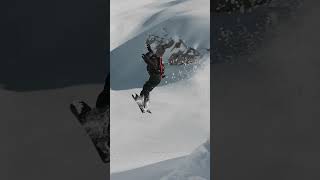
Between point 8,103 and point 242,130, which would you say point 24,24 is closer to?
point 8,103

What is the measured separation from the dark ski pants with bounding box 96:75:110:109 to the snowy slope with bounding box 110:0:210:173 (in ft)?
0.12

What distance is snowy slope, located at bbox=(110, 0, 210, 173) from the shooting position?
3.75 metres

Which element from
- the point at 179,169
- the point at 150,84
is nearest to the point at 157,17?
the point at 150,84

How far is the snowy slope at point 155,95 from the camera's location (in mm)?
3754

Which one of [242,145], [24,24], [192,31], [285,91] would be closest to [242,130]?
[242,145]

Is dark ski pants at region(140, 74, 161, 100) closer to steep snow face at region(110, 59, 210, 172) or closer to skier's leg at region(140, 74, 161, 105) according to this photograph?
skier's leg at region(140, 74, 161, 105)

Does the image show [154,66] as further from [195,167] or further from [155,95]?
[195,167]

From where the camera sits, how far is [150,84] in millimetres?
3807

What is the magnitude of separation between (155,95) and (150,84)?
0.09 metres

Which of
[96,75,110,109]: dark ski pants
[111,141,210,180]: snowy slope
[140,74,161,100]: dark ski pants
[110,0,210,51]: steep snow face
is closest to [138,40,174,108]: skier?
[140,74,161,100]: dark ski pants

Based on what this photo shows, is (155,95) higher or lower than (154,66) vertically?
lower

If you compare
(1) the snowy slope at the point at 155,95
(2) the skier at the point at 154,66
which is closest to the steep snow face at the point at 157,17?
(1) the snowy slope at the point at 155,95

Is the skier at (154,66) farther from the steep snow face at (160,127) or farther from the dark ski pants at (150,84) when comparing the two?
the steep snow face at (160,127)

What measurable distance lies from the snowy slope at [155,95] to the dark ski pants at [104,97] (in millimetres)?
38
